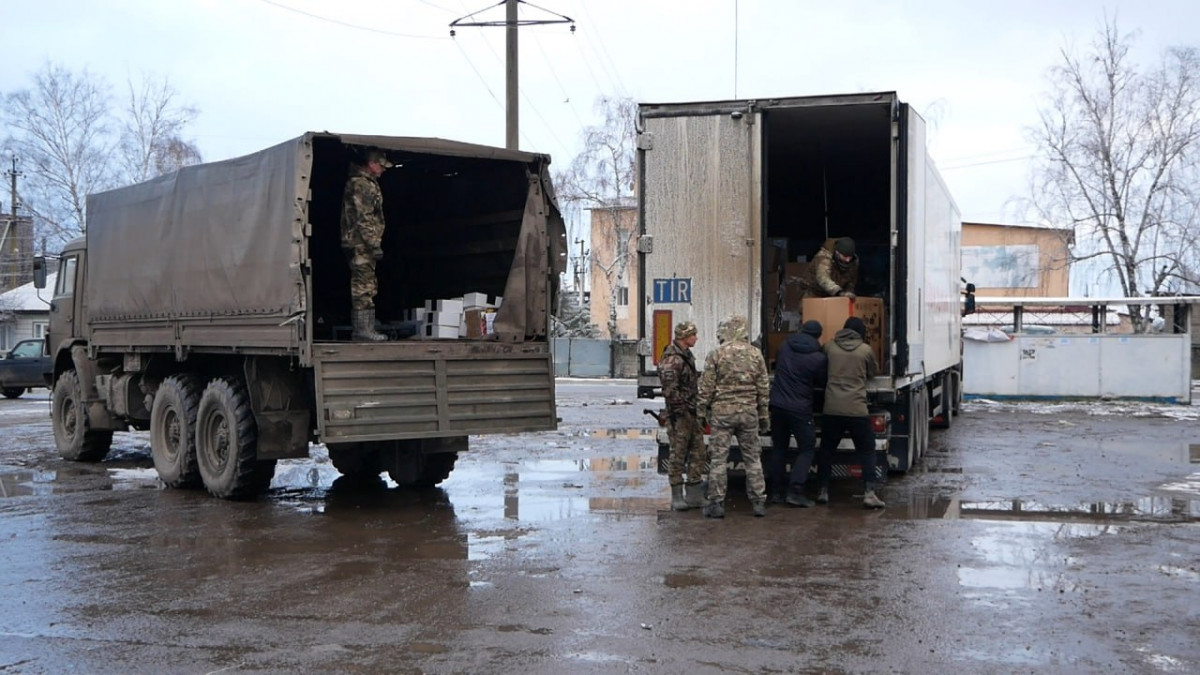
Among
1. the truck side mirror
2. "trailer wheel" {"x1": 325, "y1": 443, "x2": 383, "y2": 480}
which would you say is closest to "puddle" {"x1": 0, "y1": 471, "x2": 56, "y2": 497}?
the truck side mirror

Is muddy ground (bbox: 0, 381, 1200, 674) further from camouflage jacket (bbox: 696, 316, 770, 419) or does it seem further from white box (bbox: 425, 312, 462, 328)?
white box (bbox: 425, 312, 462, 328)

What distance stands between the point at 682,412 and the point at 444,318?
99.7 inches

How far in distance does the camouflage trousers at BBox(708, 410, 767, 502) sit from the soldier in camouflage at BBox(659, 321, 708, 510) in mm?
255

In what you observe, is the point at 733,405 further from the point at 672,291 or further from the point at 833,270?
the point at 833,270

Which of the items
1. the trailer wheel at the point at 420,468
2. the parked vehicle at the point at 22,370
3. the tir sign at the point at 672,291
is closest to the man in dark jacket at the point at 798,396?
the tir sign at the point at 672,291

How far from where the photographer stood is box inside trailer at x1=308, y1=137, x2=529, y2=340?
1116cm

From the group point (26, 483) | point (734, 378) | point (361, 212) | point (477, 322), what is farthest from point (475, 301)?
point (26, 483)

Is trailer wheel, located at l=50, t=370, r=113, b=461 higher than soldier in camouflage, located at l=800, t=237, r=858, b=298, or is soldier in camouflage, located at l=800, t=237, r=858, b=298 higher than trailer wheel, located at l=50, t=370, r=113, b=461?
soldier in camouflage, located at l=800, t=237, r=858, b=298

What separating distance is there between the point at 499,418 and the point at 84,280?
22.2 ft

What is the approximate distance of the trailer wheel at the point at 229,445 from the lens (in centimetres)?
1013

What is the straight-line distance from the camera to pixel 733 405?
9234 mm

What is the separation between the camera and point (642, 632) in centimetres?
588

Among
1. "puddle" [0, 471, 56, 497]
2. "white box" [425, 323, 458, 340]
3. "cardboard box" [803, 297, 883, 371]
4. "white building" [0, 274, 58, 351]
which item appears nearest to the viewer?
"cardboard box" [803, 297, 883, 371]

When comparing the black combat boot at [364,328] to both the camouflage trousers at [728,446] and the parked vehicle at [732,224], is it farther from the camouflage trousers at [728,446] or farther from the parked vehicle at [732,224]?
the camouflage trousers at [728,446]
